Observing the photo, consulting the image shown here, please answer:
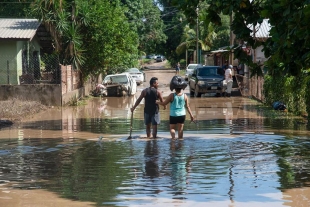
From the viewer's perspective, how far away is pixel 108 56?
36.2m

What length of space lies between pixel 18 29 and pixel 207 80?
10613 millimetres

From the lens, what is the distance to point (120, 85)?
123 feet

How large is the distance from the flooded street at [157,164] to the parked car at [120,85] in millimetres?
15194

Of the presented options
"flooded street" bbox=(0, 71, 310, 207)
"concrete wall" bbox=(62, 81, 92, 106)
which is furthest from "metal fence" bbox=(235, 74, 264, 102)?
"flooded street" bbox=(0, 71, 310, 207)

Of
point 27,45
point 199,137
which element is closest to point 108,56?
point 27,45

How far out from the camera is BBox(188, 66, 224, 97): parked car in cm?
3572

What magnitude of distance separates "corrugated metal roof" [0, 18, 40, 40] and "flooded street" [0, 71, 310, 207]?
9.83m

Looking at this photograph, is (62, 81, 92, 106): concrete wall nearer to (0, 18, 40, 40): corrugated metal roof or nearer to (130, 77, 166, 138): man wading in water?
(0, 18, 40, 40): corrugated metal roof

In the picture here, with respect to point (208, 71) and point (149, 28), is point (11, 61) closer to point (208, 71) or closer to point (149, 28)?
point (208, 71)

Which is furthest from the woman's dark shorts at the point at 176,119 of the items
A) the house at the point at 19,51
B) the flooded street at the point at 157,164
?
the house at the point at 19,51

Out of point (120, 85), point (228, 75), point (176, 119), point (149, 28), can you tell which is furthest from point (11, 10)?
point (176, 119)

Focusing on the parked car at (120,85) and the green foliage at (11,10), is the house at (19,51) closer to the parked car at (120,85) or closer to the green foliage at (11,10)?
the parked car at (120,85)

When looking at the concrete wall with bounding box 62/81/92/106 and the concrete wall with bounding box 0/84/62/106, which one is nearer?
the concrete wall with bounding box 0/84/62/106

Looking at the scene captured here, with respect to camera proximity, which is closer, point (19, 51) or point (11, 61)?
point (11, 61)
